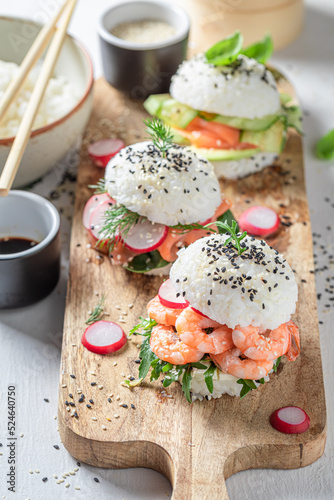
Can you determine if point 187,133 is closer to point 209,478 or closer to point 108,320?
point 108,320

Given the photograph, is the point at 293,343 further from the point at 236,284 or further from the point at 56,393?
the point at 56,393

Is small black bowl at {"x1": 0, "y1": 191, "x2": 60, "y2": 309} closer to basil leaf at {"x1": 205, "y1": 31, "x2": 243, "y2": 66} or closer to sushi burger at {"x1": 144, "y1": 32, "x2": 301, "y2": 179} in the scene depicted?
sushi burger at {"x1": 144, "y1": 32, "x2": 301, "y2": 179}

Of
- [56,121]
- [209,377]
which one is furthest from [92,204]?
[209,377]

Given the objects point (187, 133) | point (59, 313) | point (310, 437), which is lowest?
point (59, 313)

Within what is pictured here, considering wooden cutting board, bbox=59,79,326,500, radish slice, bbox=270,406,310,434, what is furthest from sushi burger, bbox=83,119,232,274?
radish slice, bbox=270,406,310,434

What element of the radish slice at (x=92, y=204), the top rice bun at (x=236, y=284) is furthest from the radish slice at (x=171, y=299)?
the radish slice at (x=92, y=204)

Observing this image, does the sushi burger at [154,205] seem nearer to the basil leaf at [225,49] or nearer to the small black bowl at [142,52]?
the basil leaf at [225,49]

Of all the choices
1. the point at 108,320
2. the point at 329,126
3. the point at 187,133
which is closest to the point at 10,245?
the point at 108,320
